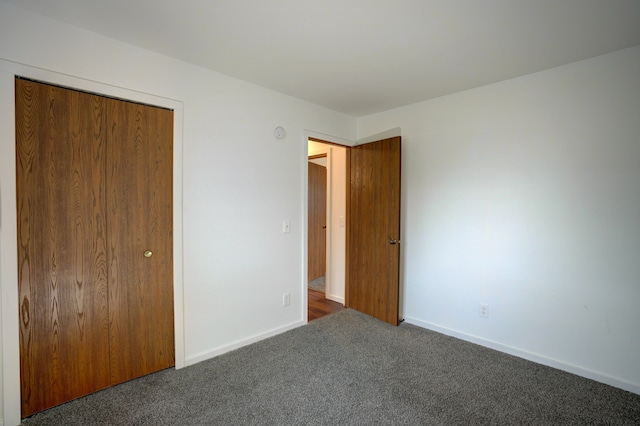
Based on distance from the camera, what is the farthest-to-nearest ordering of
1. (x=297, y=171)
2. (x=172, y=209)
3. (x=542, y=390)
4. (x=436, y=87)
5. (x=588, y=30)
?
(x=297, y=171), (x=436, y=87), (x=172, y=209), (x=542, y=390), (x=588, y=30)

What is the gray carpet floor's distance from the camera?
178 cm

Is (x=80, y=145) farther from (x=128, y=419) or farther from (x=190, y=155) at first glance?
(x=128, y=419)

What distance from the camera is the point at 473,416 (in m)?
1.79

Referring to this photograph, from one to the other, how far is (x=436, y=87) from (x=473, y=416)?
8.61 ft

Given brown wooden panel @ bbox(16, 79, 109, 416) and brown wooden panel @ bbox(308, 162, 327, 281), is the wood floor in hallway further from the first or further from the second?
brown wooden panel @ bbox(16, 79, 109, 416)

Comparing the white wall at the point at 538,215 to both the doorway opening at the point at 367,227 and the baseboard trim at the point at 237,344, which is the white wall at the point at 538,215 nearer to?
the doorway opening at the point at 367,227

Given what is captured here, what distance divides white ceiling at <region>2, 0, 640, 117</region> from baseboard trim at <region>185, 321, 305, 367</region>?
7.79 feet

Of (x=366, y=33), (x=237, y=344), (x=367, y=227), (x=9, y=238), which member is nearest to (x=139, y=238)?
(x=9, y=238)

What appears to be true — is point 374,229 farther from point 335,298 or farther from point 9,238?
point 9,238

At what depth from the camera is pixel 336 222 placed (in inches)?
159

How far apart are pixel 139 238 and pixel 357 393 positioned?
1895 mm

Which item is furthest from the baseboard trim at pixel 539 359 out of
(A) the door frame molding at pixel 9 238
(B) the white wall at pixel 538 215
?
(A) the door frame molding at pixel 9 238

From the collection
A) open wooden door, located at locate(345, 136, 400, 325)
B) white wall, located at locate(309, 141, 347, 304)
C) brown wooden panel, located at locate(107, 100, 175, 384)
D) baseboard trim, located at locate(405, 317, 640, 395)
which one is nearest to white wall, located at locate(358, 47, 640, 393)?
baseboard trim, located at locate(405, 317, 640, 395)

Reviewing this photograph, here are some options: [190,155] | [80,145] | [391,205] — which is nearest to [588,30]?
[391,205]
